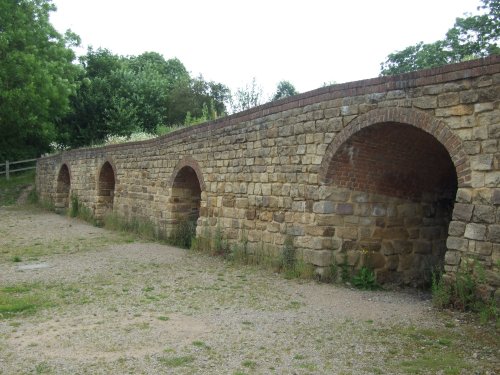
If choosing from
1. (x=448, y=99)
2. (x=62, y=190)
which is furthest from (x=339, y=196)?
(x=62, y=190)

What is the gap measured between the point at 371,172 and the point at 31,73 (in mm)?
17996

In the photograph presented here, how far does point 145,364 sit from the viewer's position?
3.97 m

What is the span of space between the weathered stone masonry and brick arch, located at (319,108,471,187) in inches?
0.5

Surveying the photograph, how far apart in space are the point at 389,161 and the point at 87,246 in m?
7.04

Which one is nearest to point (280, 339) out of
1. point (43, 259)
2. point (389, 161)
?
point (389, 161)

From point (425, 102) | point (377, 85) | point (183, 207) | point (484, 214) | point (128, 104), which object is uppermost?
point (128, 104)

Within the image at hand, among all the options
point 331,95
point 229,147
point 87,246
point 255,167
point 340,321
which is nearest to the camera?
point 340,321

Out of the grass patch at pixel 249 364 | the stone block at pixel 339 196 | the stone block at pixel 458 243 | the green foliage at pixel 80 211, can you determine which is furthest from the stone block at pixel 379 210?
the green foliage at pixel 80 211

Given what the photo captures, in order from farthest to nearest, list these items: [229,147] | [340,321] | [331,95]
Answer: [229,147]
[331,95]
[340,321]

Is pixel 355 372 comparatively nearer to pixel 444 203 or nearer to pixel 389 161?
pixel 389 161

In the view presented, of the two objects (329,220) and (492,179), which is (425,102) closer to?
(492,179)

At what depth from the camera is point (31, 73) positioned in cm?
2039

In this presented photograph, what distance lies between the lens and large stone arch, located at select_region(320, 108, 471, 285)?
6863 mm

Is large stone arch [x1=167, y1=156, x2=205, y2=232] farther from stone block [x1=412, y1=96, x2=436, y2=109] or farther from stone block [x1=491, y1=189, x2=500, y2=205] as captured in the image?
stone block [x1=491, y1=189, x2=500, y2=205]
